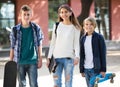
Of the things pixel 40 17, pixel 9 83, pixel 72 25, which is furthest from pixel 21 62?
pixel 40 17

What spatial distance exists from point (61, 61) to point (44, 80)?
4.72 meters

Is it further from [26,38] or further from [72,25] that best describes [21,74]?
[72,25]

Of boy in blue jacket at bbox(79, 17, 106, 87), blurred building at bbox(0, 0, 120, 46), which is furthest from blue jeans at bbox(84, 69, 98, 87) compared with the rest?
blurred building at bbox(0, 0, 120, 46)

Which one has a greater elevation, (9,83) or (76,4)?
(76,4)

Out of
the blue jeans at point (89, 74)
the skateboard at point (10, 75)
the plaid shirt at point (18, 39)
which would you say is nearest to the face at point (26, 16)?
the plaid shirt at point (18, 39)

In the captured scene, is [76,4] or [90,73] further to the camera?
[76,4]

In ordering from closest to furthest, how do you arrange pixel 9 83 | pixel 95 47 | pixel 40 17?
pixel 9 83 < pixel 95 47 < pixel 40 17

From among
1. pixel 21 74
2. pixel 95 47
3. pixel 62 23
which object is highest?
pixel 62 23

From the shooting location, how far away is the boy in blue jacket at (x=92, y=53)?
6012 millimetres

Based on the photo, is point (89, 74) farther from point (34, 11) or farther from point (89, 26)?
point (34, 11)

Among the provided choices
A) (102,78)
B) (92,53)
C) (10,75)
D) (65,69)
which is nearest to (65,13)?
(92,53)

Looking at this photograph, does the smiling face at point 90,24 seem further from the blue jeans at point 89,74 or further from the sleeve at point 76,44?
the blue jeans at point 89,74

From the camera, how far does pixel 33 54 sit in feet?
20.4

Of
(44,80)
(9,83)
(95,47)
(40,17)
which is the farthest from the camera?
(40,17)
